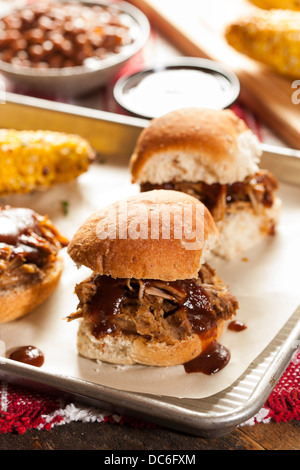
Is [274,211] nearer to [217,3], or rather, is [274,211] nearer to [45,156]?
[45,156]

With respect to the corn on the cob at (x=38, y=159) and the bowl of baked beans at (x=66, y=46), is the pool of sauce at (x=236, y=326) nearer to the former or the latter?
the corn on the cob at (x=38, y=159)

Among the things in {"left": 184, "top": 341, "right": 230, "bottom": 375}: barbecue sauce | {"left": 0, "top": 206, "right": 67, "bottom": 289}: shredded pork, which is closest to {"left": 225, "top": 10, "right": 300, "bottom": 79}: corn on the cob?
{"left": 0, "top": 206, "right": 67, "bottom": 289}: shredded pork

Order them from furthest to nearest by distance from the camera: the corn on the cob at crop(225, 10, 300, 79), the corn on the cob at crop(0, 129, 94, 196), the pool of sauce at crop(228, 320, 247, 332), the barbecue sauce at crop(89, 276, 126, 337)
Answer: the corn on the cob at crop(225, 10, 300, 79) < the corn on the cob at crop(0, 129, 94, 196) < the pool of sauce at crop(228, 320, 247, 332) < the barbecue sauce at crop(89, 276, 126, 337)

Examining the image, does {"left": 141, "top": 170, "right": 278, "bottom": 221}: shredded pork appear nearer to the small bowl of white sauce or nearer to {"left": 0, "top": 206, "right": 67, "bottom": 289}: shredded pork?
{"left": 0, "top": 206, "right": 67, "bottom": 289}: shredded pork

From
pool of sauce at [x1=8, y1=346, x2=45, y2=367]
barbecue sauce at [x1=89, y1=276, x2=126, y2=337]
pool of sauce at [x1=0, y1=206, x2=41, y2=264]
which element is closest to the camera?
barbecue sauce at [x1=89, y1=276, x2=126, y2=337]

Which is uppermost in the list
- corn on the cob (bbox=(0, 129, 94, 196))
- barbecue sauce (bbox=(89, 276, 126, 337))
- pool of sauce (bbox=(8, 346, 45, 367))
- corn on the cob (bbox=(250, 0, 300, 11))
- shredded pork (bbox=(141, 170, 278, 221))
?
corn on the cob (bbox=(250, 0, 300, 11))

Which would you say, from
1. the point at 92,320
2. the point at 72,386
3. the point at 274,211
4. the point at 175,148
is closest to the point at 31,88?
the point at 175,148

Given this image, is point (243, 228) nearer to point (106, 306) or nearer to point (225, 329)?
point (225, 329)

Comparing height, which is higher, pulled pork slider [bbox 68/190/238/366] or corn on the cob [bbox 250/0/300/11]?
corn on the cob [bbox 250/0/300/11]
